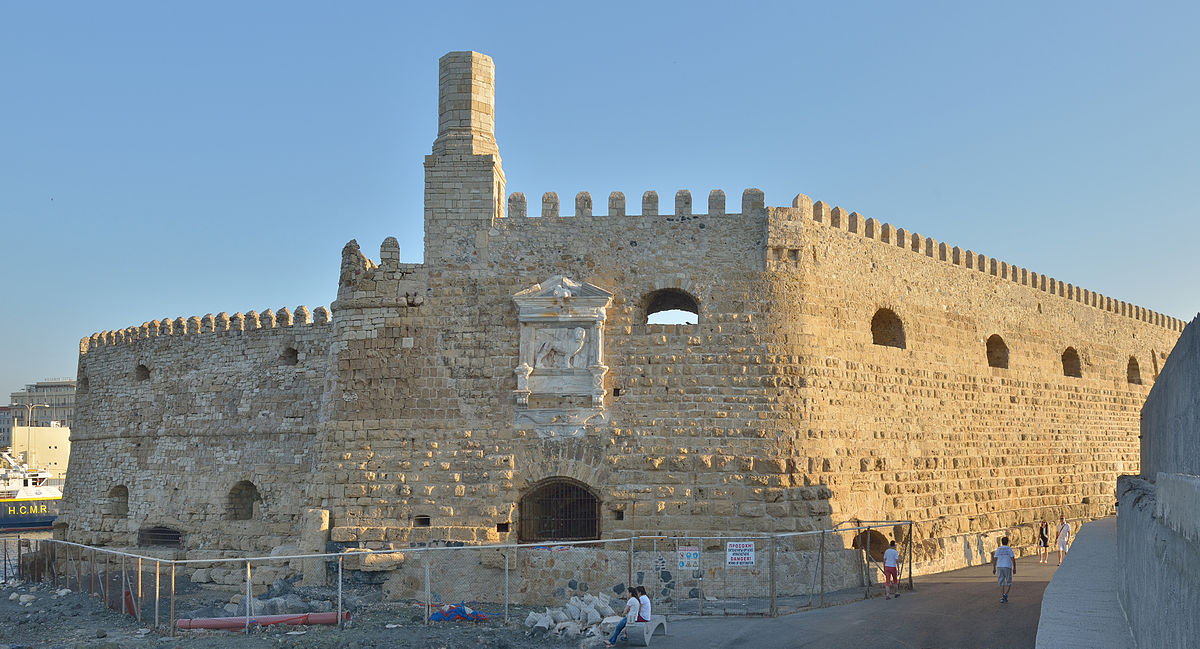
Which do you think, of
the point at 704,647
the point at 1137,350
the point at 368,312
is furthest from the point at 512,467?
the point at 1137,350

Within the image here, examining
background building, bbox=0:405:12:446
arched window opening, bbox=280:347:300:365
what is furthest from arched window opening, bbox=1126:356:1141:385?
background building, bbox=0:405:12:446

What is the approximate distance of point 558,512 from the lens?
52.3 feet

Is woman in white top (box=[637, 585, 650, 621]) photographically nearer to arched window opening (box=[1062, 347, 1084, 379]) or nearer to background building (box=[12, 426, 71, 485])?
arched window opening (box=[1062, 347, 1084, 379])

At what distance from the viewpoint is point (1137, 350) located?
85.3 ft

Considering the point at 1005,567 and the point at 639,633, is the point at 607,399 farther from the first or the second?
the point at 1005,567

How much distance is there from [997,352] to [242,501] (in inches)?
686

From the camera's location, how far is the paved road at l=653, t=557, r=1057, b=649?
11844 mm

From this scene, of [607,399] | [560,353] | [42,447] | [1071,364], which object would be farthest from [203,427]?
[42,447]

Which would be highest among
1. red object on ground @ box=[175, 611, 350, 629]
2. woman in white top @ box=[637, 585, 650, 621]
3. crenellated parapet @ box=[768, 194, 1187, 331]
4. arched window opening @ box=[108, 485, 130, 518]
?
crenellated parapet @ box=[768, 194, 1187, 331]

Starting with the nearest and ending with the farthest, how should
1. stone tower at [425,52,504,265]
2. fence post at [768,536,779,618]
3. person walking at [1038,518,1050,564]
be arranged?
fence post at [768,536,779,618], stone tower at [425,52,504,265], person walking at [1038,518,1050,564]

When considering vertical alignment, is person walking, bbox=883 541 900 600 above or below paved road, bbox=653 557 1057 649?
above

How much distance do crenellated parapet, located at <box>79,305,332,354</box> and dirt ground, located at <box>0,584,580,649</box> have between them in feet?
23.6

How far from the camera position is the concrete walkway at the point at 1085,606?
9.45 meters

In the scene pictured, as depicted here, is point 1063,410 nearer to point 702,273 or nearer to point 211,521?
point 702,273
